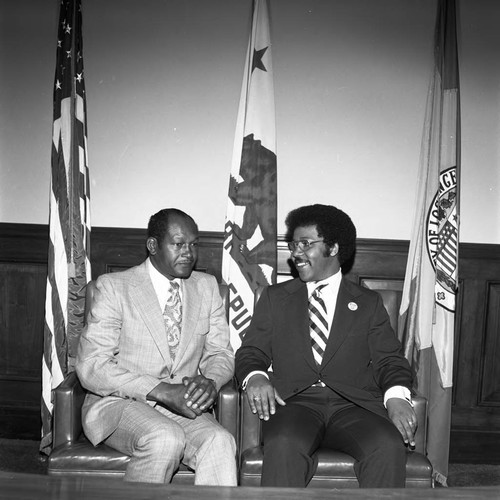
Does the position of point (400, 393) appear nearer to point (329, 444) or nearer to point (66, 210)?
point (329, 444)

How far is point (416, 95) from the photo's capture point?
Answer: 3852 millimetres

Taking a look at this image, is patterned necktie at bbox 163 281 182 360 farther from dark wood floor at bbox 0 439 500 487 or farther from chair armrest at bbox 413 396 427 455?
dark wood floor at bbox 0 439 500 487

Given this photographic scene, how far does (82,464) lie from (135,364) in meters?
0.44

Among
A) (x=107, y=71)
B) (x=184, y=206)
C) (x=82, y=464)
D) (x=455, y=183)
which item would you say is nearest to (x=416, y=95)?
(x=455, y=183)

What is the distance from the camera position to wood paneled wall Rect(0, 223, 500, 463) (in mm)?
3875

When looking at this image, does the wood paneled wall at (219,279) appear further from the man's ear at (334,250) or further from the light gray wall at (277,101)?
the man's ear at (334,250)

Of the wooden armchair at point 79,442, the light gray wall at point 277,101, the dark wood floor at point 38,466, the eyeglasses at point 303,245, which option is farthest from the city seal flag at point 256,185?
the dark wood floor at point 38,466

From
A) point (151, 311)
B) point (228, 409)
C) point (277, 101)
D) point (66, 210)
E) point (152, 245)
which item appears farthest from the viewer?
point (277, 101)

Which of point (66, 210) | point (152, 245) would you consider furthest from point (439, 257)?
point (66, 210)

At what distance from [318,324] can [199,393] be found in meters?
0.61

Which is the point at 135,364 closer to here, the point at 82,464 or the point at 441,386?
the point at 82,464

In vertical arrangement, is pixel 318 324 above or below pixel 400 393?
above

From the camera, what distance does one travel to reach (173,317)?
294 centimetres

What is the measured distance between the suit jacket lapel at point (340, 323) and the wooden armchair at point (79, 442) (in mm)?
438
